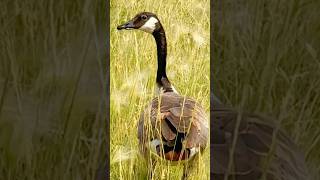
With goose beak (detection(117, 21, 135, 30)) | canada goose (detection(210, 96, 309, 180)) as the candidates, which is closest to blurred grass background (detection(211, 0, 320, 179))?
canada goose (detection(210, 96, 309, 180))

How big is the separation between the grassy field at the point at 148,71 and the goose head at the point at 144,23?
0.01 metres

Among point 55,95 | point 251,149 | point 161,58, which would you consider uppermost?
point 161,58

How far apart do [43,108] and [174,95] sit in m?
0.40

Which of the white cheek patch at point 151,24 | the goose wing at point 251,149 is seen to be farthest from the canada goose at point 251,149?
the white cheek patch at point 151,24

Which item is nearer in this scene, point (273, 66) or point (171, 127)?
point (171, 127)

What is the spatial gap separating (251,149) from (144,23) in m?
0.46

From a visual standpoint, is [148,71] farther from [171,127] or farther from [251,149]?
[251,149]

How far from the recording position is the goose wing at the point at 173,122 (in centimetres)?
204

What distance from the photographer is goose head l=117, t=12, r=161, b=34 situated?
2.08 metres

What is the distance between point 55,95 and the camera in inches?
87.0

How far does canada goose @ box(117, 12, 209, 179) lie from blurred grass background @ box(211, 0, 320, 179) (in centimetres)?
17

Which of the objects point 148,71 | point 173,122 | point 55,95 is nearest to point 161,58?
point 148,71

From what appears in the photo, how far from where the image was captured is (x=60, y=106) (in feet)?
7.23

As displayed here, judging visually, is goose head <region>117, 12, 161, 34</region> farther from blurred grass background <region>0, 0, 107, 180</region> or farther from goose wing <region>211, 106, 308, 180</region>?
goose wing <region>211, 106, 308, 180</region>
